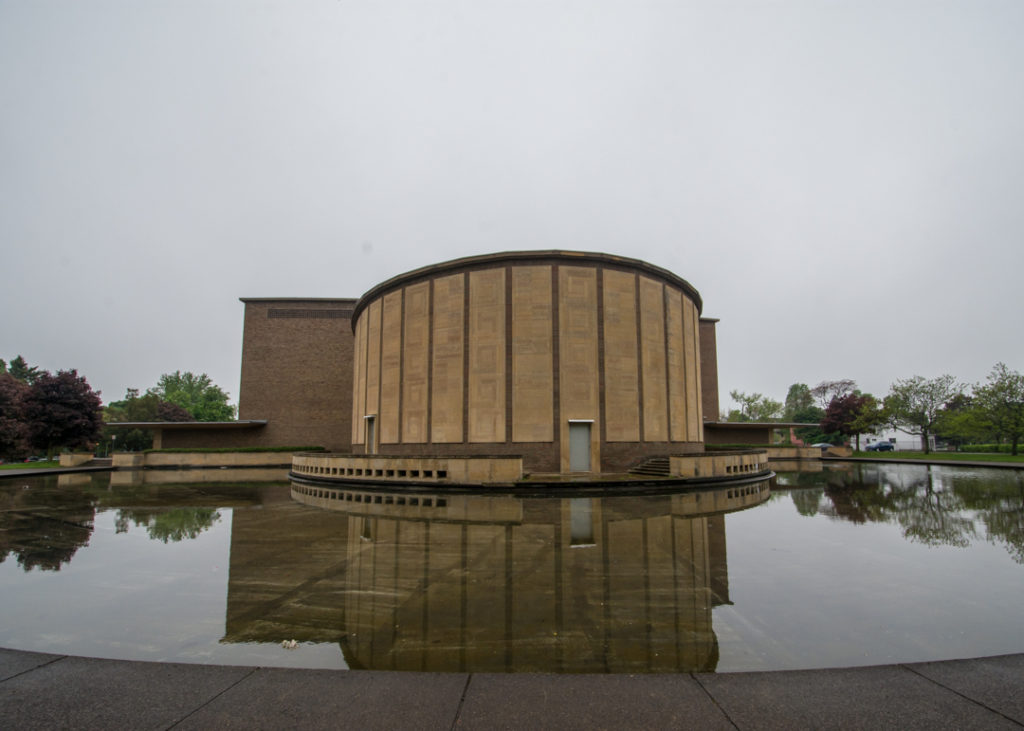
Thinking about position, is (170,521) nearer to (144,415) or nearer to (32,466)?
(32,466)

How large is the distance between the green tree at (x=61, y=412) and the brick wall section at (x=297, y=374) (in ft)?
35.2

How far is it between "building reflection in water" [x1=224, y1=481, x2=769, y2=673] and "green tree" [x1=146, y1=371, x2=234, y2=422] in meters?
67.5

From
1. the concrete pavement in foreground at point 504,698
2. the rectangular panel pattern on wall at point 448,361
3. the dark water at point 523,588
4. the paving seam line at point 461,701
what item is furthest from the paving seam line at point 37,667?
the rectangular panel pattern on wall at point 448,361

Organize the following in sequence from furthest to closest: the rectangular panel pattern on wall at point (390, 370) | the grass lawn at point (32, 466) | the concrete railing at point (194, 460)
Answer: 1. the grass lawn at point (32, 466)
2. the concrete railing at point (194, 460)
3. the rectangular panel pattern on wall at point (390, 370)

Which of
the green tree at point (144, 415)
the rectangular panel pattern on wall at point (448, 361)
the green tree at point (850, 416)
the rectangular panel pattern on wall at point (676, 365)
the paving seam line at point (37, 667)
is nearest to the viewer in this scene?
the paving seam line at point (37, 667)

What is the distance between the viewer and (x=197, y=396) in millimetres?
100750

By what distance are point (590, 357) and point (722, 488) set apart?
8299 mm

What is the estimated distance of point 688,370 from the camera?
2986 centimetres

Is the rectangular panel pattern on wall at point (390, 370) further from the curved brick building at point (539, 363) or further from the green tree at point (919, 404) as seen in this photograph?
the green tree at point (919, 404)

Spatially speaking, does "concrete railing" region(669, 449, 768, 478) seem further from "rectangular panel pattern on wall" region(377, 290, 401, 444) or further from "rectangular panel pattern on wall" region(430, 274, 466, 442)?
"rectangular panel pattern on wall" region(377, 290, 401, 444)

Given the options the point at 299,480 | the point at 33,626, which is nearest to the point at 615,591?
the point at 33,626

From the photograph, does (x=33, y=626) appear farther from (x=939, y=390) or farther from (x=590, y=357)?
(x=939, y=390)

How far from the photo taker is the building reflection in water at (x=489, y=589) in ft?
14.6

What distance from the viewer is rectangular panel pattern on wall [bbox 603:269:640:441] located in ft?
81.2
